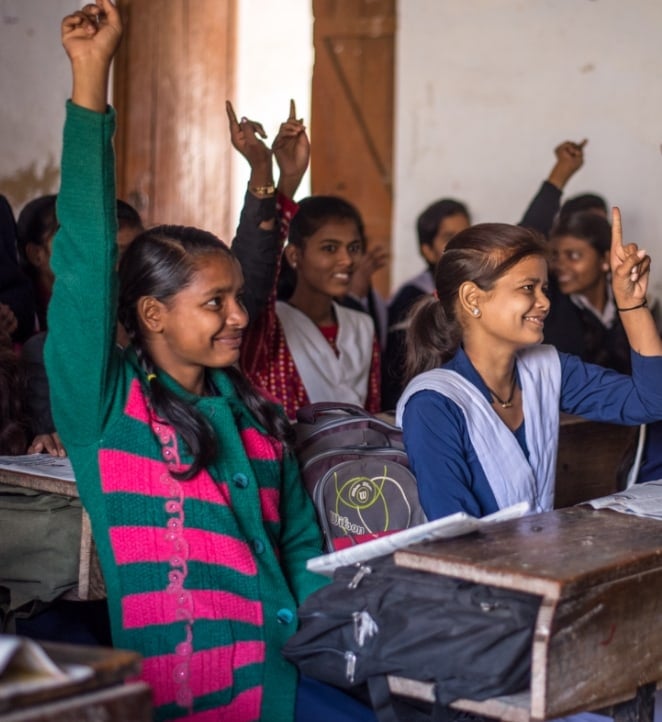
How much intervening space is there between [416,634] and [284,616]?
Answer: 17.1 inches

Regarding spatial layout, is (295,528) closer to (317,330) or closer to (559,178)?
(317,330)

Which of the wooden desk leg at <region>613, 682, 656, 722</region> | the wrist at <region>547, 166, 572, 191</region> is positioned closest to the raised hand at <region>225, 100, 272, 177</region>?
the wooden desk leg at <region>613, 682, 656, 722</region>

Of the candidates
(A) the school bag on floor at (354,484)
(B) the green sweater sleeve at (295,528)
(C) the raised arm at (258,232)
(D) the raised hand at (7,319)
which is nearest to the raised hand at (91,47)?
(B) the green sweater sleeve at (295,528)

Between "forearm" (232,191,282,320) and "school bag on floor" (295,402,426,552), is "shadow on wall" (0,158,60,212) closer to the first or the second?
"forearm" (232,191,282,320)

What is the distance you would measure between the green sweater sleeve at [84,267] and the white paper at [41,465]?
0.35 metres

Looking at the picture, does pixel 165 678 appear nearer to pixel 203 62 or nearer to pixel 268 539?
pixel 268 539

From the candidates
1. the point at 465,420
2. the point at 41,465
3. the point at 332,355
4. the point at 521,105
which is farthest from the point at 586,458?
the point at 521,105

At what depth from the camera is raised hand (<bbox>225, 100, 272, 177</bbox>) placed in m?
3.25

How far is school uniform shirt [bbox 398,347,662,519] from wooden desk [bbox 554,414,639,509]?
755mm

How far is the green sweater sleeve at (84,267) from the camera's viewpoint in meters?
2.17

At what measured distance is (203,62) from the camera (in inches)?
260

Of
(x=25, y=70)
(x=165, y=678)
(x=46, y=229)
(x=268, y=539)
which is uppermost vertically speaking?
(x=25, y=70)

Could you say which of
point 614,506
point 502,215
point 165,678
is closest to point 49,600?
point 165,678

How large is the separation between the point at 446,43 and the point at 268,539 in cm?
460
